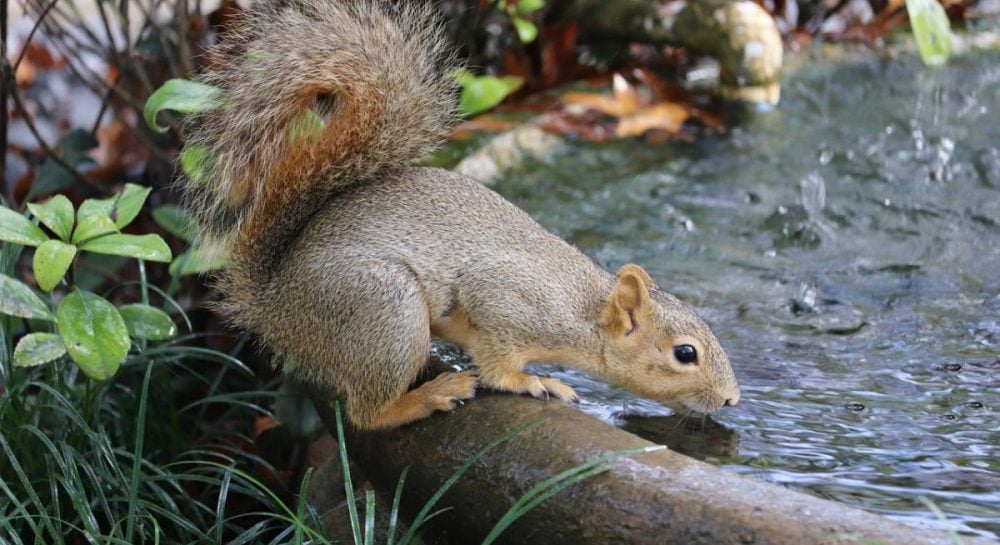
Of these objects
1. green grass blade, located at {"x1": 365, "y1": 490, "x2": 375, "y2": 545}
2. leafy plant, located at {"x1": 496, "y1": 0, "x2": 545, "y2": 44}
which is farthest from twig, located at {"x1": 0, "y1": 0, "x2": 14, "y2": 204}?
leafy plant, located at {"x1": 496, "y1": 0, "x2": 545, "y2": 44}

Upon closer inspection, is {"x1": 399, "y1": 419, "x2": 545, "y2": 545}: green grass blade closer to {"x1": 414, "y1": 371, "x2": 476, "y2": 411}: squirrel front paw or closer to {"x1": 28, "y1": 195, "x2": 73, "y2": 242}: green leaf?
{"x1": 414, "y1": 371, "x2": 476, "y2": 411}: squirrel front paw

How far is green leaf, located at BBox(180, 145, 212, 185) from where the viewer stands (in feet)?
8.41

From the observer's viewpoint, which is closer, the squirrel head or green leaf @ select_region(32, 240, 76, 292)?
green leaf @ select_region(32, 240, 76, 292)

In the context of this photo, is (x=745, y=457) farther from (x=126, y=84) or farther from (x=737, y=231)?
(x=126, y=84)

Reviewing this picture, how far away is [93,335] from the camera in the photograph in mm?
2363

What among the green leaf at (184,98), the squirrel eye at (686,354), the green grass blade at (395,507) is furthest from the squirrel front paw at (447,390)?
the green leaf at (184,98)

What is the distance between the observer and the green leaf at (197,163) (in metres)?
2.56

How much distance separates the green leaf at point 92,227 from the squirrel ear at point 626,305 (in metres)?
0.98

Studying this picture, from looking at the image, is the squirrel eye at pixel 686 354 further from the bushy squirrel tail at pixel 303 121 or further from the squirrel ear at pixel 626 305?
the bushy squirrel tail at pixel 303 121

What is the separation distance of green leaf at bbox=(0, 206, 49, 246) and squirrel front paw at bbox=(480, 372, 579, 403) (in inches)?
33.9

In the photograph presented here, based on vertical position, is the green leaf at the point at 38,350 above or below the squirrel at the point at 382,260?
below

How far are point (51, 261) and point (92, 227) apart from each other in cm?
12

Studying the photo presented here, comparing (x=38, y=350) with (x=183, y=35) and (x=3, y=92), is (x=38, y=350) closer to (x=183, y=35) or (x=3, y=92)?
(x=3, y=92)

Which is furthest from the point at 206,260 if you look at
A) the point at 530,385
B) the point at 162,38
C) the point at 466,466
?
the point at 162,38
